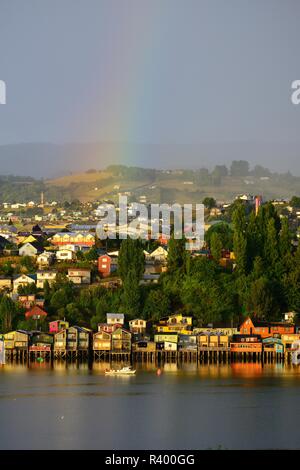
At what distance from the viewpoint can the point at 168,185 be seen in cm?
12506

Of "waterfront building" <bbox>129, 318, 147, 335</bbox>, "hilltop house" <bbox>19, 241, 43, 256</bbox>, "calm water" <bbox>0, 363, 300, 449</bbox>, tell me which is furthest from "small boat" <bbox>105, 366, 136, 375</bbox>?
"hilltop house" <bbox>19, 241, 43, 256</bbox>

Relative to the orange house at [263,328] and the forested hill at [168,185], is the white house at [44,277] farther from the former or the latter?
the forested hill at [168,185]

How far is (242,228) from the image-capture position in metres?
50.5

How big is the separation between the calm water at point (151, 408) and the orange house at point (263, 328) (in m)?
3.36

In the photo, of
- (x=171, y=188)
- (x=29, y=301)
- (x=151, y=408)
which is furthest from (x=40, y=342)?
(x=171, y=188)

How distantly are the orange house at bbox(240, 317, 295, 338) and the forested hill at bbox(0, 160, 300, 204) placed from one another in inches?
2699

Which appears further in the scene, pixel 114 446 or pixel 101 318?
pixel 101 318

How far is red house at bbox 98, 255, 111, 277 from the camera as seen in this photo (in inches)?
2012

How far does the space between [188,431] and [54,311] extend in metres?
17.6

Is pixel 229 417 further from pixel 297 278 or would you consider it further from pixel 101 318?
pixel 297 278

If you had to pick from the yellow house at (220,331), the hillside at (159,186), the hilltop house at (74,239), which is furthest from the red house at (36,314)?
the hillside at (159,186)

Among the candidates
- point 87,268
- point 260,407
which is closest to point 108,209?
point 87,268

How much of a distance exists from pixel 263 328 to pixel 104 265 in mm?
9545

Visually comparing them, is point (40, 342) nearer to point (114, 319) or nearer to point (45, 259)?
point (114, 319)
